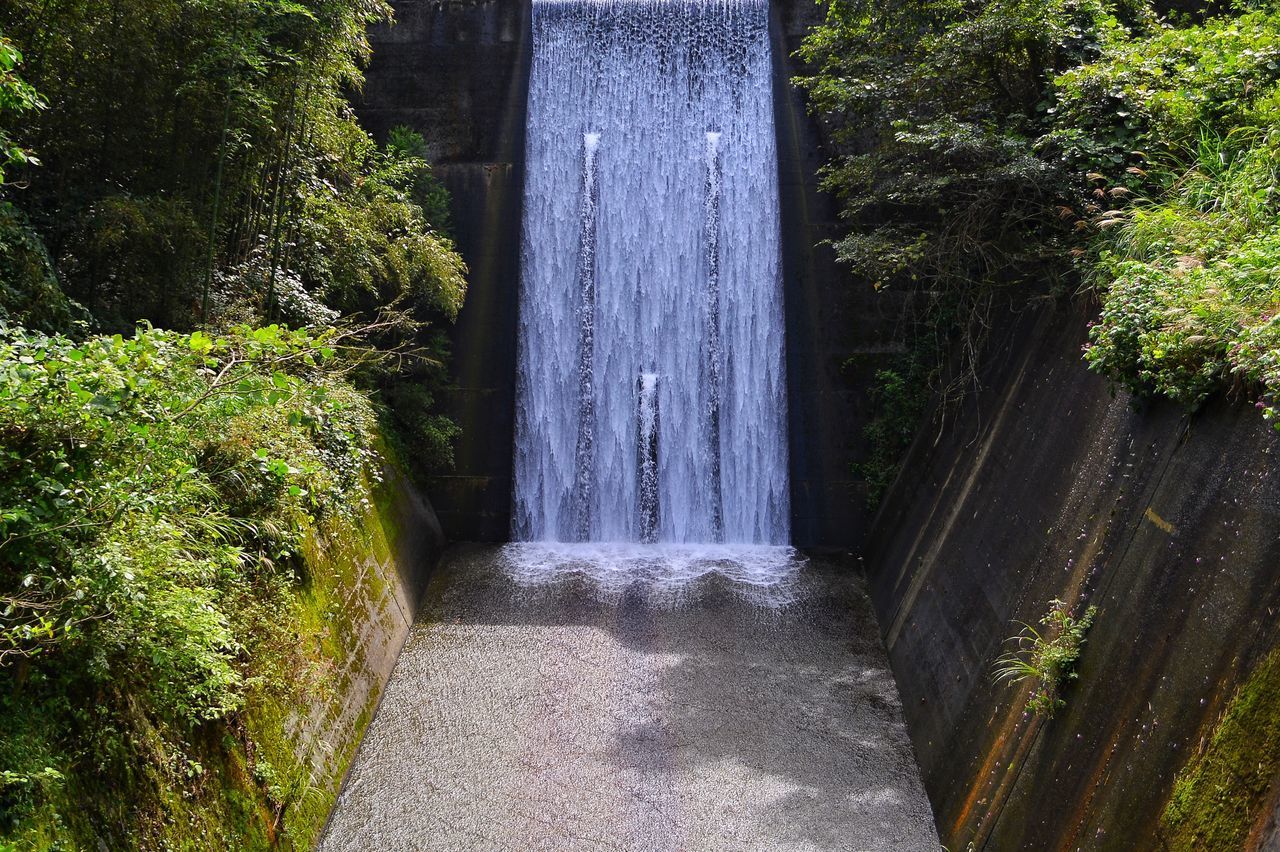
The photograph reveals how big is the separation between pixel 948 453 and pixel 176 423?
6.17m

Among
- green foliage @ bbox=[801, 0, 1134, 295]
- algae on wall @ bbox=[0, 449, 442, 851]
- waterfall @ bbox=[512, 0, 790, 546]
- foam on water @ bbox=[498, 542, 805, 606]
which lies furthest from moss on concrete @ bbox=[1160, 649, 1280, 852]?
waterfall @ bbox=[512, 0, 790, 546]

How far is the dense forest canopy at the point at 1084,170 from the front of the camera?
425cm

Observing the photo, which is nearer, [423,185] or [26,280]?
[26,280]

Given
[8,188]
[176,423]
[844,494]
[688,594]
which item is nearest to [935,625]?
[688,594]

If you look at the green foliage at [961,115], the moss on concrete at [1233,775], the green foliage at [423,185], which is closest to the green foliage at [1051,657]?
the moss on concrete at [1233,775]

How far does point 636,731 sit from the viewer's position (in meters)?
6.21

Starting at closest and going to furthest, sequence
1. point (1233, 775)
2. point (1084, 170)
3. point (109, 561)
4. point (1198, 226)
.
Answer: point (1233, 775) → point (109, 561) → point (1198, 226) → point (1084, 170)

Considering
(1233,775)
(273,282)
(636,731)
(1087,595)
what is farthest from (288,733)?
(1233,775)

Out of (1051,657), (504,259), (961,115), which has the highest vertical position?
(961,115)

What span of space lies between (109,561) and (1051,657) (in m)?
4.03

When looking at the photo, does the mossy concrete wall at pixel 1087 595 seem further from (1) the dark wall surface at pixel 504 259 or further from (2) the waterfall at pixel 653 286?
(2) the waterfall at pixel 653 286

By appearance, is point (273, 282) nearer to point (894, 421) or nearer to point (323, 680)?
point (323, 680)

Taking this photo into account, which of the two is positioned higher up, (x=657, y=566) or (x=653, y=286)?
(x=653, y=286)

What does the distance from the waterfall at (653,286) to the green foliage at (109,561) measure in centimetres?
596
